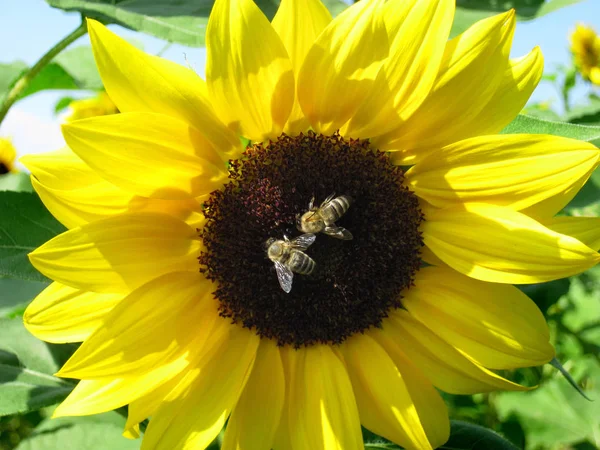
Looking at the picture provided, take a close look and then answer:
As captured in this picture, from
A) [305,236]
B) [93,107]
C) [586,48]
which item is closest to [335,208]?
[305,236]

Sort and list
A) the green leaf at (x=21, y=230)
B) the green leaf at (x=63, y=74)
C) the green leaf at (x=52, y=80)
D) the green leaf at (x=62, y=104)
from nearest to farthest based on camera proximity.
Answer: the green leaf at (x=21, y=230) → the green leaf at (x=63, y=74) → the green leaf at (x=52, y=80) → the green leaf at (x=62, y=104)

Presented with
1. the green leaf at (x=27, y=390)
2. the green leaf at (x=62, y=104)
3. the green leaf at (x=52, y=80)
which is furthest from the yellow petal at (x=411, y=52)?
the green leaf at (x=62, y=104)

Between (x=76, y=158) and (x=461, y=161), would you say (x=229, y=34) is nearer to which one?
(x=76, y=158)

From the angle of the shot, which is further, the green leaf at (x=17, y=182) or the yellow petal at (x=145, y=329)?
the green leaf at (x=17, y=182)

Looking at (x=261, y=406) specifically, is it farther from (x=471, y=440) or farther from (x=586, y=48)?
(x=586, y=48)

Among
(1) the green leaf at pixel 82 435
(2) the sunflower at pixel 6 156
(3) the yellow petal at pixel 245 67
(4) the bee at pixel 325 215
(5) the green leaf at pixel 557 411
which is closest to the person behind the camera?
(3) the yellow petal at pixel 245 67

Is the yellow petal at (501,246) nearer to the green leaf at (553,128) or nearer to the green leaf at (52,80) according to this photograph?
the green leaf at (553,128)

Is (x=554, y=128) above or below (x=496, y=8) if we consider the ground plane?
below
